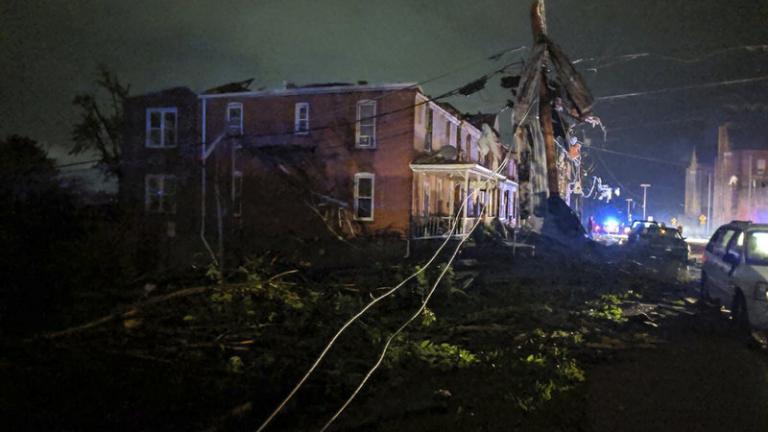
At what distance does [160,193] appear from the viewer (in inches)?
970

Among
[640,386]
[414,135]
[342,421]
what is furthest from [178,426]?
[414,135]

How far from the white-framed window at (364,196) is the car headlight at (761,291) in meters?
15.1

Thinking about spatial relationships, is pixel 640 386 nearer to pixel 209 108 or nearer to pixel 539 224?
pixel 539 224

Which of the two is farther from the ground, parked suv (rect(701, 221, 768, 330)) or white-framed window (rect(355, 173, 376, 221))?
white-framed window (rect(355, 173, 376, 221))

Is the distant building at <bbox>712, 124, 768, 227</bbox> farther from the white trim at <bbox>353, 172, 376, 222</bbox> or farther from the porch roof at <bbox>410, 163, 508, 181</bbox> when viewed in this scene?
the white trim at <bbox>353, 172, 376, 222</bbox>

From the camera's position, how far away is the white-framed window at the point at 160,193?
24.6 meters

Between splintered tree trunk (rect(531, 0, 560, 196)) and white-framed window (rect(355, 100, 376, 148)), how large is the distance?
305 inches

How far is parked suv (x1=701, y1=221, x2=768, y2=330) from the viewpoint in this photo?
8.11 meters

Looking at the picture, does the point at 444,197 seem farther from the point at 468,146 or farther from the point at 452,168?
the point at 452,168

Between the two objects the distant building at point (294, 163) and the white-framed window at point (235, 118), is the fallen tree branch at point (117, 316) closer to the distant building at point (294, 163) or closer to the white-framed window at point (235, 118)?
the distant building at point (294, 163)

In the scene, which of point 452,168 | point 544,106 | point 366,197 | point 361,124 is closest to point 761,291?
point 544,106

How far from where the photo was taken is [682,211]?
7900 cm

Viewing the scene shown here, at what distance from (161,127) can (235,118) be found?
3.76 meters

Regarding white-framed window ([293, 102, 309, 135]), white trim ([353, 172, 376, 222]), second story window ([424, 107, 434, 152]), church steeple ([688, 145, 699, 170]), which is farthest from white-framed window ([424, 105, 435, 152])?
church steeple ([688, 145, 699, 170])
